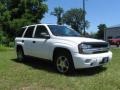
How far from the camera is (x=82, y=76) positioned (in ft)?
31.5

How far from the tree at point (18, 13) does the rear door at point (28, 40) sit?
1261 inches

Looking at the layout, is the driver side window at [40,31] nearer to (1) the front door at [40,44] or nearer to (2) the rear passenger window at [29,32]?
(1) the front door at [40,44]

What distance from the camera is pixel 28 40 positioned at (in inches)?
477

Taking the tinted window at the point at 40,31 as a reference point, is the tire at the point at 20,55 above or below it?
below

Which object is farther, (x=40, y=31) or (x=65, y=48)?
(x=40, y=31)

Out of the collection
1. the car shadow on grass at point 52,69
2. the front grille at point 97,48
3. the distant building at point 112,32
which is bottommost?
the distant building at point 112,32

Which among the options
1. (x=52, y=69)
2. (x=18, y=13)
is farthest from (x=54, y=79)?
(x=18, y=13)

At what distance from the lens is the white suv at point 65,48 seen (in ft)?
30.7

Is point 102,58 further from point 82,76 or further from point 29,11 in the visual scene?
point 29,11

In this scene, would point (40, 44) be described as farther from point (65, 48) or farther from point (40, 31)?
point (65, 48)

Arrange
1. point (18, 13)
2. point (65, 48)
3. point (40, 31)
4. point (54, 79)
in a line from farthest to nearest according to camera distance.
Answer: point (18, 13) → point (40, 31) → point (65, 48) → point (54, 79)

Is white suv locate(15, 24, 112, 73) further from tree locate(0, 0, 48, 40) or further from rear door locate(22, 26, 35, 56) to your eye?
tree locate(0, 0, 48, 40)

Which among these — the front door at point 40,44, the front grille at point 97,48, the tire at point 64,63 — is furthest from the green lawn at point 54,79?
the front grille at point 97,48

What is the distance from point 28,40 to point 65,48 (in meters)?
2.84
